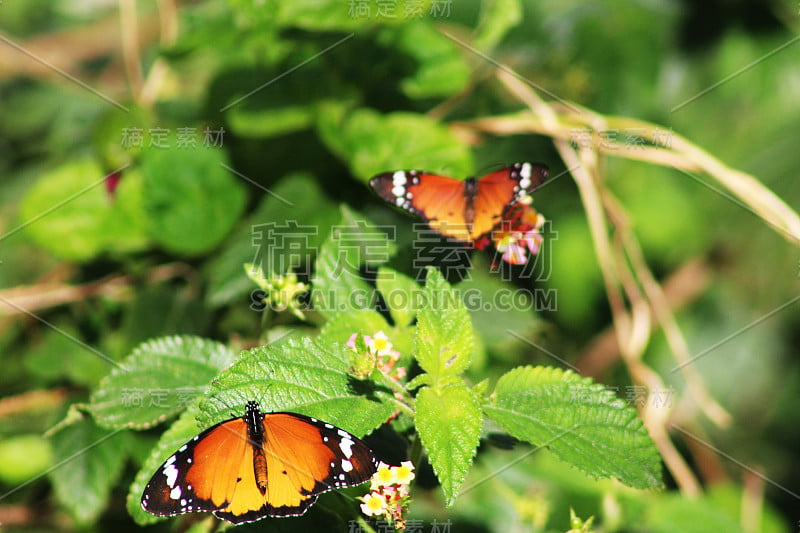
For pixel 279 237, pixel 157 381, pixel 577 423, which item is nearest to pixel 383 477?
pixel 577 423

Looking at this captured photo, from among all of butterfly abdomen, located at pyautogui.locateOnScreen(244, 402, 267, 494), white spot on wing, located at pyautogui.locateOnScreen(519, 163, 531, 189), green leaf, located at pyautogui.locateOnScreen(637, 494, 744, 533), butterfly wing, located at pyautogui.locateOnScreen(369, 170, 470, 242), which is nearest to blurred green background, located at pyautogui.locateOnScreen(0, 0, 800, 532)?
green leaf, located at pyautogui.locateOnScreen(637, 494, 744, 533)

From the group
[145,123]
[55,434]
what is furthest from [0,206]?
[55,434]

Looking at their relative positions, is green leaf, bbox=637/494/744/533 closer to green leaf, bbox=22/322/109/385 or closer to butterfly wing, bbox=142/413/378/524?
butterfly wing, bbox=142/413/378/524

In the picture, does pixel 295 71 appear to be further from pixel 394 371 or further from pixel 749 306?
pixel 749 306

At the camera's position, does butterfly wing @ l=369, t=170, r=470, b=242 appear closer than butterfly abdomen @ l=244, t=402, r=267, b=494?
No

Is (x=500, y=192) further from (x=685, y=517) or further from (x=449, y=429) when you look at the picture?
(x=685, y=517)

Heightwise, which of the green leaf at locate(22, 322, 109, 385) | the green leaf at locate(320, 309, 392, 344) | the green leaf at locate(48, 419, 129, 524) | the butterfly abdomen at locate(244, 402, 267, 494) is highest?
the green leaf at locate(320, 309, 392, 344)

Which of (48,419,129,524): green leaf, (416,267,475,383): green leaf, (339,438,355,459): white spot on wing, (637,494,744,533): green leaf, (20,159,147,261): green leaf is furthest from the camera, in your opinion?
(20,159,147,261): green leaf
